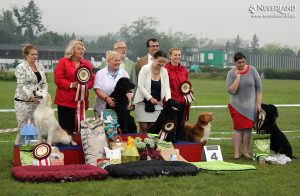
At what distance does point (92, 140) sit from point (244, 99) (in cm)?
232

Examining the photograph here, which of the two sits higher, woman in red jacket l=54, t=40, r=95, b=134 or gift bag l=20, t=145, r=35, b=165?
woman in red jacket l=54, t=40, r=95, b=134

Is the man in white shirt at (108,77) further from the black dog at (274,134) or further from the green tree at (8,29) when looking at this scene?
the green tree at (8,29)

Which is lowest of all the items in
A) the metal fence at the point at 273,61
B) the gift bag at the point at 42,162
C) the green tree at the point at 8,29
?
the metal fence at the point at 273,61

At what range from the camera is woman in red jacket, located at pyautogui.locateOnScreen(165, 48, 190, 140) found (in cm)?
699

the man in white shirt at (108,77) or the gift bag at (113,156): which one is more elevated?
the man in white shirt at (108,77)

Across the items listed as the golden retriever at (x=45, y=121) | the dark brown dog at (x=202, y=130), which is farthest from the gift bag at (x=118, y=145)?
the dark brown dog at (x=202, y=130)

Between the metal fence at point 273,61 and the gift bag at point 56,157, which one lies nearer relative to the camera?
the gift bag at point 56,157

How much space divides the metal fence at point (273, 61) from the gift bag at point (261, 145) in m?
81.6

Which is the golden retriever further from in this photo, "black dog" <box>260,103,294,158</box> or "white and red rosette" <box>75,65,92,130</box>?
"black dog" <box>260,103,294,158</box>

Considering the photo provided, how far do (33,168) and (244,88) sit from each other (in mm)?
3182

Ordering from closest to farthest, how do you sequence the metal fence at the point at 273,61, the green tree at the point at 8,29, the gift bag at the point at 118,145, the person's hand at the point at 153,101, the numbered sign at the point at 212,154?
the gift bag at the point at 118,145, the numbered sign at the point at 212,154, the person's hand at the point at 153,101, the green tree at the point at 8,29, the metal fence at the point at 273,61

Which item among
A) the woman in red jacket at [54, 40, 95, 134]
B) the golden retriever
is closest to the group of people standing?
the woman in red jacket at [54, 40, 95, 134]

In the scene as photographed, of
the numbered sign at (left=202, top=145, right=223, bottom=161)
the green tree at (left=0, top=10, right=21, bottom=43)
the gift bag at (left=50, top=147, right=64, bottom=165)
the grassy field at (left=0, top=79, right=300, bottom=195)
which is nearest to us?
the grassy field at (left=0, top=79, right=300, bottom=195)

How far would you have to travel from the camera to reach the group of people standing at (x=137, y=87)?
6391mm
